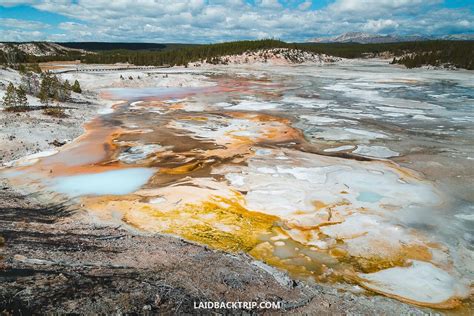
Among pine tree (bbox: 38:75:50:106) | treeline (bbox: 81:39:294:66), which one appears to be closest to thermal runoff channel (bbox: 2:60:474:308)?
pine tree (bbox: 38:75:50:106)

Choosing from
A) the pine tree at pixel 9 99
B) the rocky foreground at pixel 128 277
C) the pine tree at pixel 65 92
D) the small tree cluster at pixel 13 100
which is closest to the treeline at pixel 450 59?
the pine tree at pixel 65 92

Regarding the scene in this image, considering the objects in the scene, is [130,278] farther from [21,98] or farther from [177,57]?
[177,57]

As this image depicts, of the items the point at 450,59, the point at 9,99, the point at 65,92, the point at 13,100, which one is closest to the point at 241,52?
the point at 450,59

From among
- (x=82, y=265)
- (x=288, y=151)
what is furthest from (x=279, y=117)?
(x=82, y=265)

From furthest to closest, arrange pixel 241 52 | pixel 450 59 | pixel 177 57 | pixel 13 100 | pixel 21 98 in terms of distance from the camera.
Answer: pixel 241 52
pixel 177 57
pixel 450 59
pixel 21 98
pixel 13 100

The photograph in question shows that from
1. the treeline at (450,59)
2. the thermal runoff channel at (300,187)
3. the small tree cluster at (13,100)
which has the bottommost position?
the thermal runoff channel at (300,187)

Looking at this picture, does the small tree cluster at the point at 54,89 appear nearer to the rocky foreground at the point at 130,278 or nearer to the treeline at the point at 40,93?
the treeline at the point at 40,93

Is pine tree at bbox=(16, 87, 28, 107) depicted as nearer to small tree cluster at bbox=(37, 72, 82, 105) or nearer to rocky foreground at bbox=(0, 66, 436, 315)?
small tree cluster at bbox=(37, 72, 82, 105)

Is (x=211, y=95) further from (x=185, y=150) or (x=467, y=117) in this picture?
(x=467, y=117)
